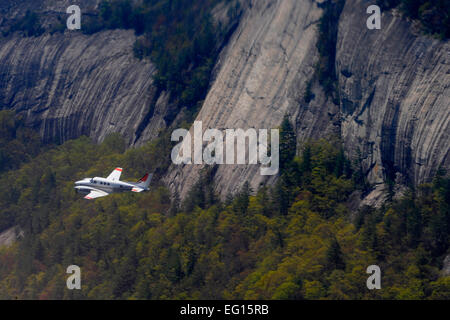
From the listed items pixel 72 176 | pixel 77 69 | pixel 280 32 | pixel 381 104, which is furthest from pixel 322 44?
pixel 77 69

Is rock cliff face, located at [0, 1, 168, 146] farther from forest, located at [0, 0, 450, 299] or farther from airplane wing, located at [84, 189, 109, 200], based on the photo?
airplane wing, located at [84, 189, 109, 200]

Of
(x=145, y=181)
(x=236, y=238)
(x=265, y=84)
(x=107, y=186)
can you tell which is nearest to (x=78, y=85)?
(x=265, y=84)

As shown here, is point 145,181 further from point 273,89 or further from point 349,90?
point 349,90

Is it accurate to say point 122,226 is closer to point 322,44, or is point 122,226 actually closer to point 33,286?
point 33,286

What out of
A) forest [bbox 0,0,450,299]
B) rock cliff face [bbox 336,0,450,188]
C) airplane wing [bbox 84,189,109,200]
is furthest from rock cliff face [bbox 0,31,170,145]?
rock cliff face [bbox 336,0,450,188]

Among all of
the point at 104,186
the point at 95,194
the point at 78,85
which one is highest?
the point at 78,85

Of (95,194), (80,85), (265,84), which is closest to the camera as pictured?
(95,194)

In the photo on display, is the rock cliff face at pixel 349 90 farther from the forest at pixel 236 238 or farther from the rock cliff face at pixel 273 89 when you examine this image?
the forest at pixel 236 238
